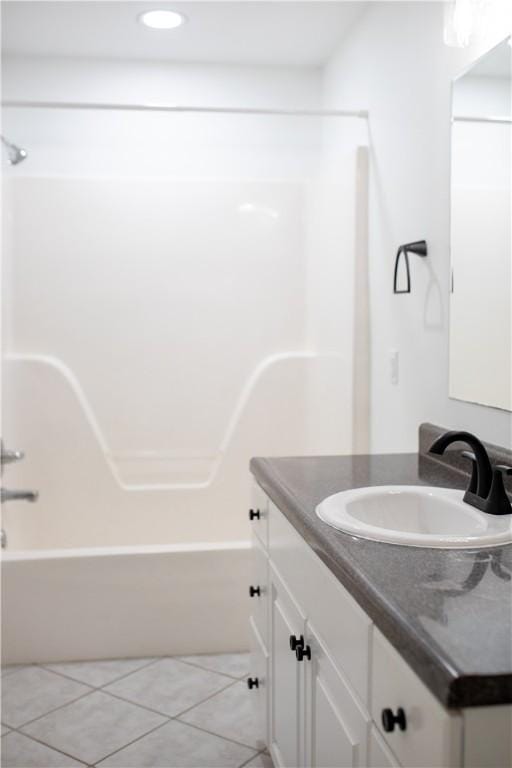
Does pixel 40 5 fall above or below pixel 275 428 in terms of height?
above

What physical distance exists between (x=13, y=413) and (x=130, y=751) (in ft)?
5.41

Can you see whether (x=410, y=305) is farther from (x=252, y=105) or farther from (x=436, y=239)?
(x=252, y=105)

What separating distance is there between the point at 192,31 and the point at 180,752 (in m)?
2.66

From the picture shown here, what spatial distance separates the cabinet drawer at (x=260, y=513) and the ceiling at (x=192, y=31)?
1.85 m

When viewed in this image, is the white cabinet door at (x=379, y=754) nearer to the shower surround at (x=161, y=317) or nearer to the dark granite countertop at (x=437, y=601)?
the dark granite countertop at (x=437, y=601)

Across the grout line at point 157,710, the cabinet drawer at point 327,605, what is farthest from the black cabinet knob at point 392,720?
the grout line at point 157,710

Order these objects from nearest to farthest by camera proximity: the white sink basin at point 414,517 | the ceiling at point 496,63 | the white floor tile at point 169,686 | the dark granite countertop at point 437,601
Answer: the dark granite countertop at point 437,601 < the white sink basin at point 414,517 < the ceiling at point 496,63 < the white floor tile at point 169,686

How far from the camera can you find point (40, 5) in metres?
2.97

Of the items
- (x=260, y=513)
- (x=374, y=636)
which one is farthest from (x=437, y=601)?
(x=260, y=513)

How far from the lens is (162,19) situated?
3.10 m

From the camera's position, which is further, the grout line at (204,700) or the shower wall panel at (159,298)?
the shower wall panel at (159,298)

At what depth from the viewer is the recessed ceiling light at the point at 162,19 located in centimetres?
304

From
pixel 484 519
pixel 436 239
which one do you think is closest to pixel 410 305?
pixel 436 239

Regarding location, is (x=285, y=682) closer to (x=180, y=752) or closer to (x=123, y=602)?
(x=180, y=752)
